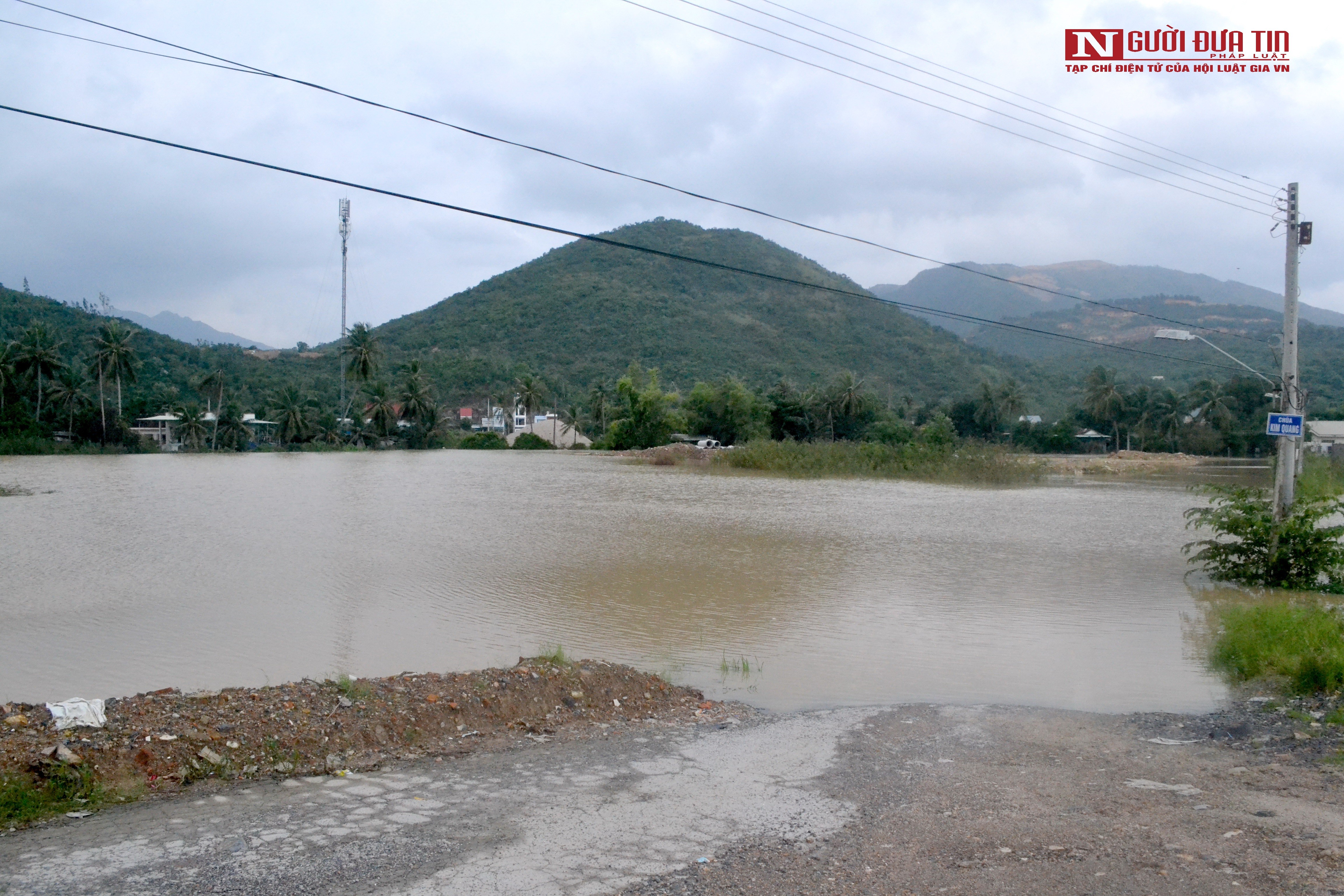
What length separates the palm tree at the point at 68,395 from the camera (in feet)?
215

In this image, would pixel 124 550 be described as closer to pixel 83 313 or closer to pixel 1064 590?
pixel 1064 590

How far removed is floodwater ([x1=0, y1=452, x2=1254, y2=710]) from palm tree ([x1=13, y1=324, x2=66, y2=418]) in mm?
41518

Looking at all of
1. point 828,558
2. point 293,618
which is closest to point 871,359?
point 828,558

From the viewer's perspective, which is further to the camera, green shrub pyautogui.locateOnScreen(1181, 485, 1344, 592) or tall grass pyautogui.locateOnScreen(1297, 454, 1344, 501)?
tall grass pyautogui.locateOnScreen(1297, 454, 1344, 501)

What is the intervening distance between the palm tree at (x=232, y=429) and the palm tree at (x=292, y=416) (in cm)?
398

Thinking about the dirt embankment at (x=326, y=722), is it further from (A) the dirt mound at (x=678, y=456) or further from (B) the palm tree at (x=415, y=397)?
(B) the palm tree at (x=415, y=397)

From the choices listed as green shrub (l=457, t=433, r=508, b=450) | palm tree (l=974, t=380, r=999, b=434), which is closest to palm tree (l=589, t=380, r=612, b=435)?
green shrub (l=457, t=433, r=508, b=450)

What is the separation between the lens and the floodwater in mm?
9453

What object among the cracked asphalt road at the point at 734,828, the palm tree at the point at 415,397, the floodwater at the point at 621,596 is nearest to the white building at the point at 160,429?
the palm tree at the point at 415,397

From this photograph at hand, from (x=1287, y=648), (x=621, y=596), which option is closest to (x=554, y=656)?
(x=621, y=596)

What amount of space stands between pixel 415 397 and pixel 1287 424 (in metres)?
77.4

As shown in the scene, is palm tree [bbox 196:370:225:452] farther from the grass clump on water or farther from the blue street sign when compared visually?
the grass clump on water

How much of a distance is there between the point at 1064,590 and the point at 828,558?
15.1 feet

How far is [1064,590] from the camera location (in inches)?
590
